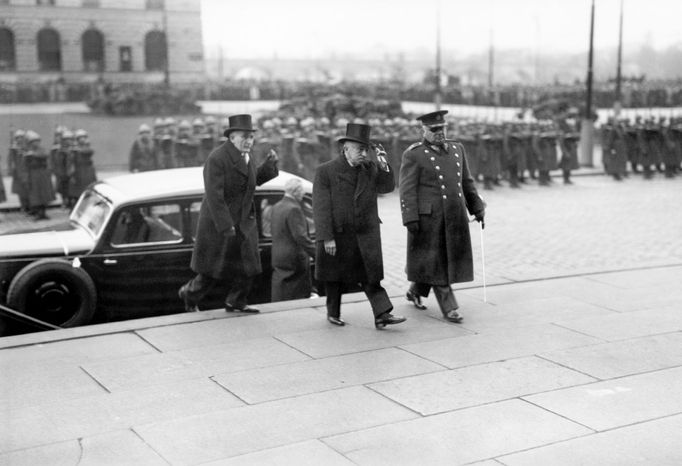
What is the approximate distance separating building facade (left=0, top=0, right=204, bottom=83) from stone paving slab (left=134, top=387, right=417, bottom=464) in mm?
7622

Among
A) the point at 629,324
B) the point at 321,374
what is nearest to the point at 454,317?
the point at 629,324

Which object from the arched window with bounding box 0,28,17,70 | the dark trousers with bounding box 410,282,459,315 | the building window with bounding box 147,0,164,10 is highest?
the building window with bounding box 147,0,164,10

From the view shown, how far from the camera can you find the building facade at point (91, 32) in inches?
548

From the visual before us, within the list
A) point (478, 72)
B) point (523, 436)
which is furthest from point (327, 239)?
point (478, 72)

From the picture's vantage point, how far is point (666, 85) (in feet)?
163

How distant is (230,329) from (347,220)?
1312 millimetres

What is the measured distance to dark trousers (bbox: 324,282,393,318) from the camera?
7.57 m

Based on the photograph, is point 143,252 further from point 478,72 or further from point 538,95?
point 478,72

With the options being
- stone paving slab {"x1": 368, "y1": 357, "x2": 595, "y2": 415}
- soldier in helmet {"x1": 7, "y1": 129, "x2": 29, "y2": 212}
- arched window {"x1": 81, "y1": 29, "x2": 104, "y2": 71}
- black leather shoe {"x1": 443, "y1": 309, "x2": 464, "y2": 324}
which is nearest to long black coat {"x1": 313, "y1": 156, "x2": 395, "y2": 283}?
black leather shoe {"x1": 443, "y1": 309, "x2": 464, "y2": 324}

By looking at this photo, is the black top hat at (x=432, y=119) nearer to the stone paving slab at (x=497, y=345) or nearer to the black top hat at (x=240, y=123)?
the black top hat at (x=240, y=123)

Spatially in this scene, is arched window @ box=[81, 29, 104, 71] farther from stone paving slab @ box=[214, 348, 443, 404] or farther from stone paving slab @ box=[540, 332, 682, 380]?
stone paving slab @ box=[540, 332, 682, 380]

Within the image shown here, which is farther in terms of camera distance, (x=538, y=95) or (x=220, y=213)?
(x=538, y=95)

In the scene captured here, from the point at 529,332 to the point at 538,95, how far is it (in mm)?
40952

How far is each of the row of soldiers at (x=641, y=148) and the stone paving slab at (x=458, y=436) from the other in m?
17.8
